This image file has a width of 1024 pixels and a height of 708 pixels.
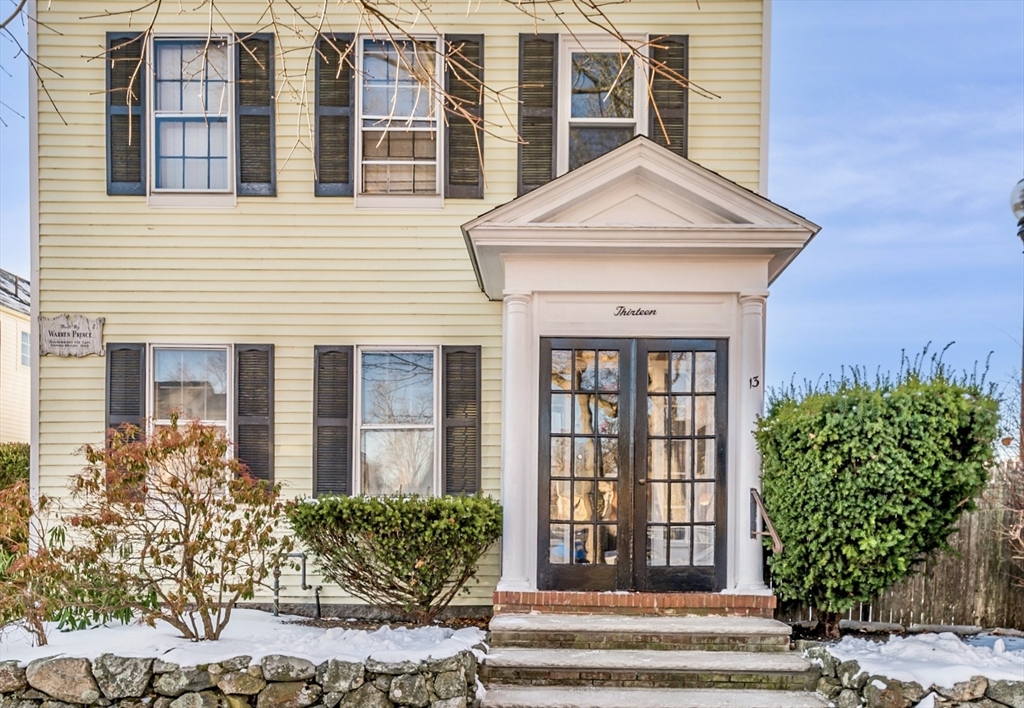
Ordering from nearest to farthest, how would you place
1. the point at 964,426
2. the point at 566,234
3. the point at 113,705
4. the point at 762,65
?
the point at 113,705 → the point at 964,426 → the point at 566,234 → the point at 762,65

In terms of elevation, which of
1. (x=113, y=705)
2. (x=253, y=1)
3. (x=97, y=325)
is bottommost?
(x=113, y=705)

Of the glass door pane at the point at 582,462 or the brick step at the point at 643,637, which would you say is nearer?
the brick step at the point at 643,637

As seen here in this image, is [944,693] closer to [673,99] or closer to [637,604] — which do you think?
[637,604]

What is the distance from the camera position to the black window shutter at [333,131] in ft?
25.8

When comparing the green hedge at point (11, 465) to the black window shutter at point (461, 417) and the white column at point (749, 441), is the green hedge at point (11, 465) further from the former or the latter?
the white column at point (749, 441)

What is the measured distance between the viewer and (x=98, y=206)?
7.91m

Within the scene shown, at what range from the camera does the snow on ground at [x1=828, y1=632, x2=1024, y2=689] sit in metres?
5.25

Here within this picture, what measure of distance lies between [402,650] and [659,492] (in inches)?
94.1

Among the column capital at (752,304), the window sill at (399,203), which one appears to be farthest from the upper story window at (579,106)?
the column capital at (752,304)

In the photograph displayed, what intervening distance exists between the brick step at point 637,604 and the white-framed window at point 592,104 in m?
4.03

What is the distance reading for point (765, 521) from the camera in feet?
20.4

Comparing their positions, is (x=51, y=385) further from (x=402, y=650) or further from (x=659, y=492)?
(x=659, y=492)

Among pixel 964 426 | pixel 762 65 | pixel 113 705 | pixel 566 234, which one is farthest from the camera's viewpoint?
pixel 762 65

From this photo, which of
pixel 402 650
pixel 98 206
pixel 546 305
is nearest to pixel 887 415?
pixel 546 305
